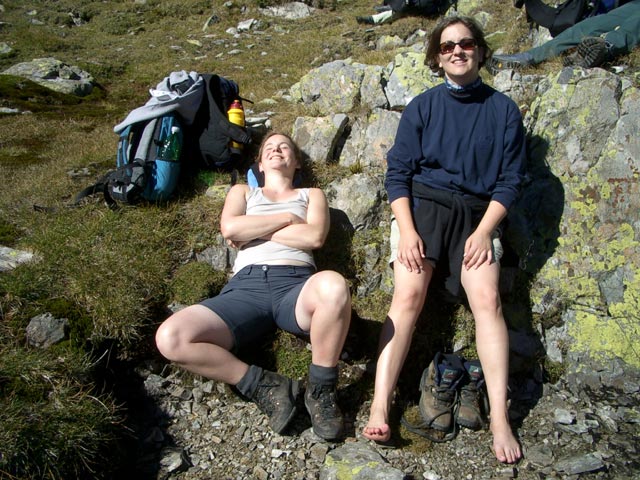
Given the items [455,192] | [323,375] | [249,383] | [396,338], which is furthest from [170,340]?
[455,192]

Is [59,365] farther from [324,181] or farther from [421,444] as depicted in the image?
[324,181]

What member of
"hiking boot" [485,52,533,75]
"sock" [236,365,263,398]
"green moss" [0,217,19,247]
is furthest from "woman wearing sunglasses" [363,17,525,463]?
"green moss" [0,217,19,247]

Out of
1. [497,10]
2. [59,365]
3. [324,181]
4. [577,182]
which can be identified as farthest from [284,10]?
[59,365]

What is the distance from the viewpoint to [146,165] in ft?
20.5

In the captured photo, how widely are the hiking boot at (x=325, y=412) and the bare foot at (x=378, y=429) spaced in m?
0.24

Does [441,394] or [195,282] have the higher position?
[195,282]

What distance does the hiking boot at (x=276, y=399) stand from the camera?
14.0ft

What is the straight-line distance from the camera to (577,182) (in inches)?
210

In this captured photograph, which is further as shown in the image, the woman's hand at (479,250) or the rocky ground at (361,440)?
the woman's hand at (479,250)

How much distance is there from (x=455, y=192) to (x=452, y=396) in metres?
1.84

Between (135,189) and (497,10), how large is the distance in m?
9.98

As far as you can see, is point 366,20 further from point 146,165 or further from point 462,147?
point 462,147

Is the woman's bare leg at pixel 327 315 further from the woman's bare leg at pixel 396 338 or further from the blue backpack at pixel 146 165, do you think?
the blue backpack at pixel 146 165

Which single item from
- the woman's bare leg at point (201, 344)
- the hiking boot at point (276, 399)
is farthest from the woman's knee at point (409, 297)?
the woman's bare leg at point (201, 344)
